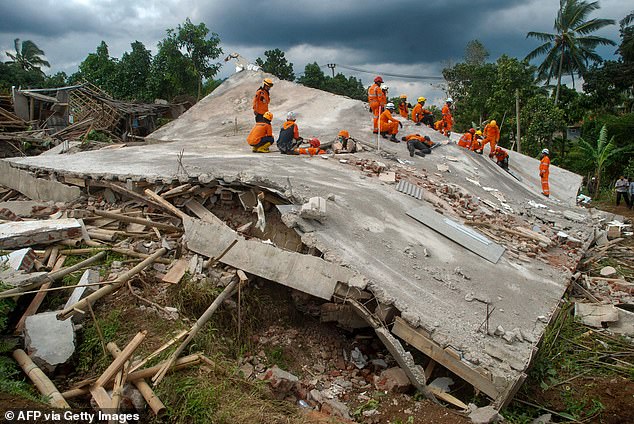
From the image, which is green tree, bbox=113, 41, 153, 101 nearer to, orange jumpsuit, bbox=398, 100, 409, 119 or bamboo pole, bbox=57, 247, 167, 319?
orange jumpsuit, bbox=398, 100, 409, 119

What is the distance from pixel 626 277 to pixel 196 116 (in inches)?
534

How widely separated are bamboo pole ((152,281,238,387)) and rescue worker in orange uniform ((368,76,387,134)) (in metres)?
8.74

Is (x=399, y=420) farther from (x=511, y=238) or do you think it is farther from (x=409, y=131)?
(x=409, y=131)

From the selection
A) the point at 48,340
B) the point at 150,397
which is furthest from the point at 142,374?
the point at 48,340

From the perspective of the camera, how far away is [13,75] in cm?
2780

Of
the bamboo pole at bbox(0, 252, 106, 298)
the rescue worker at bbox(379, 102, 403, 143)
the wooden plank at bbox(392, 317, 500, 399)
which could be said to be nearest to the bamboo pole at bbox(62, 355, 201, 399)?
the bamboo pole at bbox(0, 252, 106, 298)

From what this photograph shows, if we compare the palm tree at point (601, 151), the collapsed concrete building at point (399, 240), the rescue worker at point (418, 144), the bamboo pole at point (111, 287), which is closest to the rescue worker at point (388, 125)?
the rescue worker at point (418, 144)

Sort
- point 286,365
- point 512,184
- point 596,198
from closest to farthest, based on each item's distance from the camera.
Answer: point 286,365, point 512,184, point 596,198

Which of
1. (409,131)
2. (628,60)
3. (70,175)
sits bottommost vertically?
(70,175)

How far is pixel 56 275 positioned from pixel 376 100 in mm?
10130

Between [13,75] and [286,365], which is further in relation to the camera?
[13,75]

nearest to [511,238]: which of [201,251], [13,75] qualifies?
[201,251]

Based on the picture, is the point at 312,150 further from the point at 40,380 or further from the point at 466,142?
the point at 40,380

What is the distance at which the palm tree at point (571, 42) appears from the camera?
2542 centimetres
